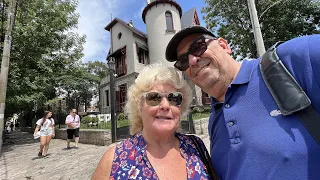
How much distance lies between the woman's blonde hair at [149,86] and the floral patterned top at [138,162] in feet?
1.04

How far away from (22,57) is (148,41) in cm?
1100

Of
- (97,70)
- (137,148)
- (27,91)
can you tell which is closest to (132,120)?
(137,148)

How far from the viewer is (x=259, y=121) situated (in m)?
1.34

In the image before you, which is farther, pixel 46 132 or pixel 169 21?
pixel 169 21

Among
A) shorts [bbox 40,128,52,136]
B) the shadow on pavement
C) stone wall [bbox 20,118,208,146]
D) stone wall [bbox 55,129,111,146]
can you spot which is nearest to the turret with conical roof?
stone wall [bbox 55,129,111,146]

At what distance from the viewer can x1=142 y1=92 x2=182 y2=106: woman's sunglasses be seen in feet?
6.86

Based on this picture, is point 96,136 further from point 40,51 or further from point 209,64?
point 209,64

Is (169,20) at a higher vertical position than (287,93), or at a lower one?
higher

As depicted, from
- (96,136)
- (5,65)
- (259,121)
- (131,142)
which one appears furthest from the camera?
(96,136)

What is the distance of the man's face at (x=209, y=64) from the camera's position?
1.81 metres

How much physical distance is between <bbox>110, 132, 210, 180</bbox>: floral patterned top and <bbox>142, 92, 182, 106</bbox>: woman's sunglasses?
1.23ft

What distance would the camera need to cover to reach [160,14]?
19891 mm

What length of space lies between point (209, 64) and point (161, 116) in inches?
26.7

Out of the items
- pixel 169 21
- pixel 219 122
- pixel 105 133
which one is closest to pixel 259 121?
pixel 219 122
